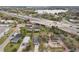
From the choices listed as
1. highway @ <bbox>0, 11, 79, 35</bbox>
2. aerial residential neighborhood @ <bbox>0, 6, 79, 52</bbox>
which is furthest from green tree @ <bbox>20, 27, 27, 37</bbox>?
highway @ <bbox>0, 11, 79, 35</bbox>

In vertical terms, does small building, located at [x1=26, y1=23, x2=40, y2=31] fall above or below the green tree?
above

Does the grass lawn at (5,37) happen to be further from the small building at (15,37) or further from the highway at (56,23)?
the highway at (56,23)

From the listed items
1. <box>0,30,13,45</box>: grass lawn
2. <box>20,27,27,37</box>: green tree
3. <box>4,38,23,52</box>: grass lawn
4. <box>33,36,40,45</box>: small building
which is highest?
<box>20,27,27,37</box>: green tree

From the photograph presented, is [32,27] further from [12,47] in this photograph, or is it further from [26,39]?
[12,47]

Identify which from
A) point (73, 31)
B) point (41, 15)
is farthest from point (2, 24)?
point (73, 31)

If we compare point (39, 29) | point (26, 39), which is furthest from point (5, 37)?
point (39, 29)

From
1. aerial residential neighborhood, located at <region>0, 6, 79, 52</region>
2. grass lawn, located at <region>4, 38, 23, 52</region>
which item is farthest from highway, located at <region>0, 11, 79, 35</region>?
grass lawn, located at <region>4, 38, 23, 52</region>

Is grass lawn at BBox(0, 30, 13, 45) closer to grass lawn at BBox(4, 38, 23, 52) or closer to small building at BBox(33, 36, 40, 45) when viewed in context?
grass lawn at BBox(4, 38, 23, 52)

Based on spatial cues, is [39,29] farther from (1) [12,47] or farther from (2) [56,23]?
(1) [12,47]

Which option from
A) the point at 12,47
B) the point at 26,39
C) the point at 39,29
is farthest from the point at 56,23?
the point at 12,47

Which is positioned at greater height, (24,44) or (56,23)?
(56,23)
